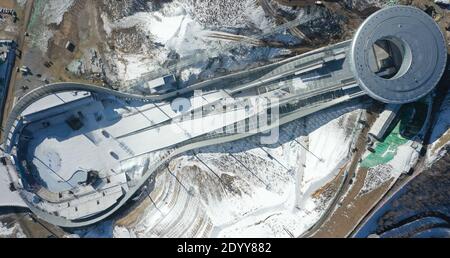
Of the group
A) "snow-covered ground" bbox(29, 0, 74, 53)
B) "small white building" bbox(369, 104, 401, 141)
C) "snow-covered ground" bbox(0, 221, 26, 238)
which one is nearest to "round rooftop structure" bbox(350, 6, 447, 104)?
"small white building" bbox(369, 104, 401, 141)

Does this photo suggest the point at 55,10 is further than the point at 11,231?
Yes

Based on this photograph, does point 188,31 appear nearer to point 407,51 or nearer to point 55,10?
point 55,10

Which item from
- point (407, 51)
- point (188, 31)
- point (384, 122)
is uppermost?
point (188, 31)

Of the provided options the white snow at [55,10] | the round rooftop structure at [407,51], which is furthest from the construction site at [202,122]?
the round rooftop structure at [407,51]

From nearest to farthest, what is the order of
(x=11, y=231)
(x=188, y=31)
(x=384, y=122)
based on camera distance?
(x=384, y=122) → (x=188, y=31) → (x=11, y=231)

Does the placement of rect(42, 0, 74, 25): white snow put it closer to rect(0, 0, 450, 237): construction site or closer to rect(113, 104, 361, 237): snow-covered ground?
rect(0, 0, 450, 237): construction site

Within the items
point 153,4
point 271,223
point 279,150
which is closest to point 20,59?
point 153,4

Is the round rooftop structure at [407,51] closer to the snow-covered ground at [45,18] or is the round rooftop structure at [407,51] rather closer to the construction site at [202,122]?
the construction site at [202,122]

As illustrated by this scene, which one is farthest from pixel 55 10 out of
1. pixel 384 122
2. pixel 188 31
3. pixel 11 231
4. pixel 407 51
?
pixel 407 51

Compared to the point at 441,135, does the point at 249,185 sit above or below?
below

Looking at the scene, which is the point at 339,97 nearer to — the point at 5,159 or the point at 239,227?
the point at 239,227
